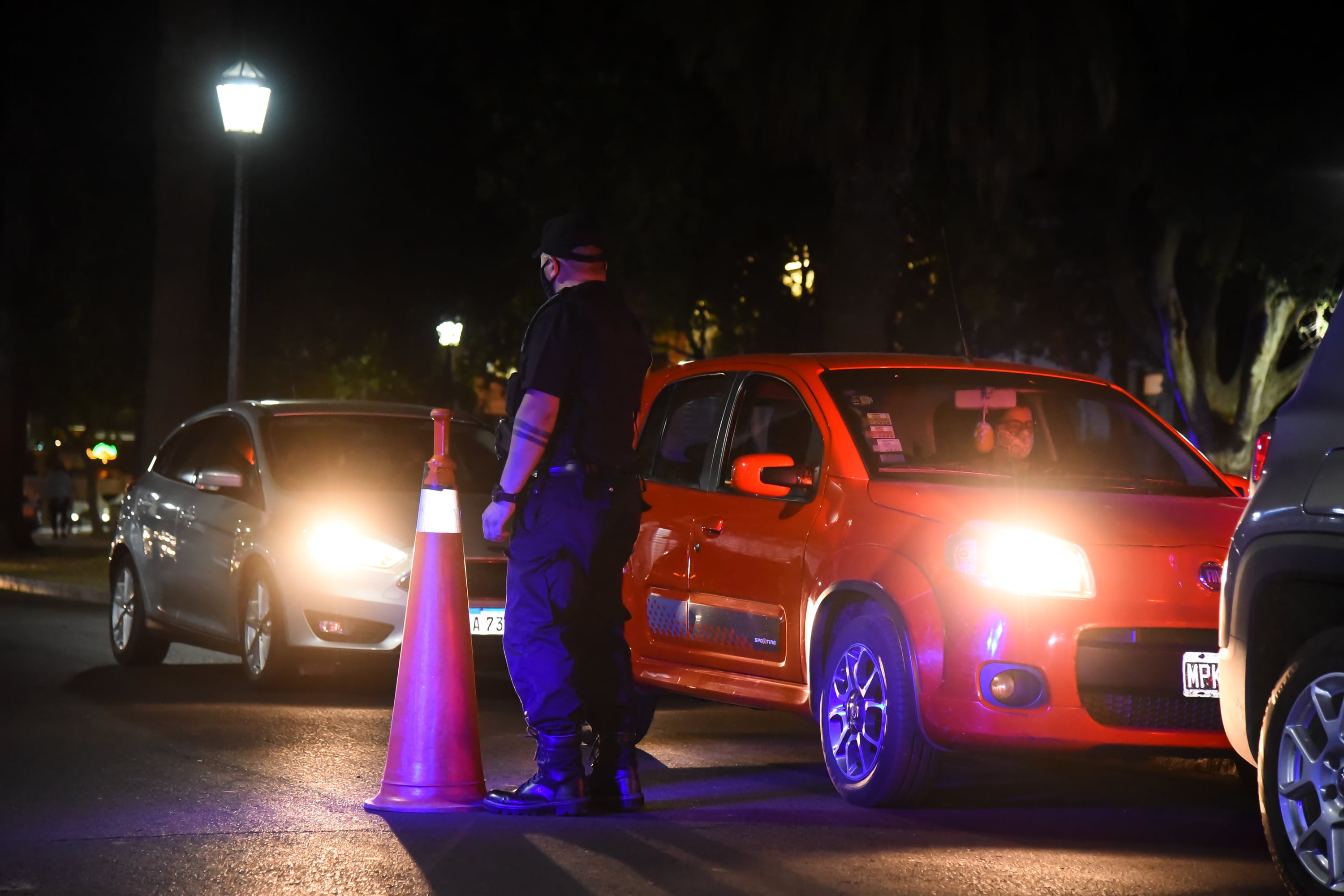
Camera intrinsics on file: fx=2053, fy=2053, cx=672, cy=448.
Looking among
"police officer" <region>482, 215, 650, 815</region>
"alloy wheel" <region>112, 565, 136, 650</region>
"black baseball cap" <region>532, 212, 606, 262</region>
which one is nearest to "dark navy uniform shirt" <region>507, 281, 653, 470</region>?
"police officer" <region>482, 215, 650, 815</region>

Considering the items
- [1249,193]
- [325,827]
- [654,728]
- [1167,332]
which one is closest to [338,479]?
[654,728]

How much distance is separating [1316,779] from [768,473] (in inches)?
118

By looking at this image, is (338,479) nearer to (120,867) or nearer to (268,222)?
(120,867)

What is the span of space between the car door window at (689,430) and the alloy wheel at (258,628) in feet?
9.27

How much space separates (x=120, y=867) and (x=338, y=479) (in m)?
5.70

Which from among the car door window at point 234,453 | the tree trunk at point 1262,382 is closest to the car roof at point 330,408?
the car door window at point 234,453

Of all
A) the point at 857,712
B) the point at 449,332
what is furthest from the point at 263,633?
the point at 449,332

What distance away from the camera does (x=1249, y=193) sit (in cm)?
2689

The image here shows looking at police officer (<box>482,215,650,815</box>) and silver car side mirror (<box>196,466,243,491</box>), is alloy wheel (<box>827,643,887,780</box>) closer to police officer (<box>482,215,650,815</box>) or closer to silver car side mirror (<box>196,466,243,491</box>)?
police officer (<box>482,215,650,815</box>)

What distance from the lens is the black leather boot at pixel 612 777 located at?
23.2 feet

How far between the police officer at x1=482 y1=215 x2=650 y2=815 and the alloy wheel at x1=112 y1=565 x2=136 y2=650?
612 centimetres

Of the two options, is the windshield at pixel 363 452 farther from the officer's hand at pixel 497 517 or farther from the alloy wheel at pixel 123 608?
the officer's hand at pixel 497 517

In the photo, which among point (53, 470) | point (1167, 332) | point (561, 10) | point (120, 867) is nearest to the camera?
point (120, 867)

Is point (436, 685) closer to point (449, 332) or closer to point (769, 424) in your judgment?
point (769, 424)
